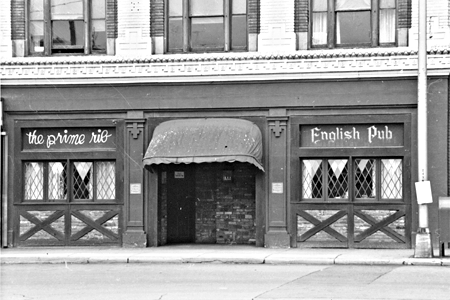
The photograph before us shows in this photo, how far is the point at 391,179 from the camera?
70.5 feet

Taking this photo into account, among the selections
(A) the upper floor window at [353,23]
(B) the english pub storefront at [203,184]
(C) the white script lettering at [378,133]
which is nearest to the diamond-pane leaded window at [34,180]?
(B) the english pub storefront at [203,184]

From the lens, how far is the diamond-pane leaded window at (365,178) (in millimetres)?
21578

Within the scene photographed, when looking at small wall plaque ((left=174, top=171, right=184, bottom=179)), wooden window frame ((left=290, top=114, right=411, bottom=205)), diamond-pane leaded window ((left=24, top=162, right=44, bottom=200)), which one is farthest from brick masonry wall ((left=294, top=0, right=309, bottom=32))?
diamond-pane leaded window ((left=24, top=162, right=44, bottom=200))

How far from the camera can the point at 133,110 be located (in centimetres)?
2239

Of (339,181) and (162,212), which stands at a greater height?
(339,181)

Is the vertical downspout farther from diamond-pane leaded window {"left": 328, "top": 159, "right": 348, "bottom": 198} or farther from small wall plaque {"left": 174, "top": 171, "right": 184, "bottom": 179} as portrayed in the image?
diamond-pane leaded window {"left": 328, "top": 159, "right": 348, "bottom": 198}

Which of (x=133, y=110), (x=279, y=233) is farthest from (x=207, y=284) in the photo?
(x=133, y=110)

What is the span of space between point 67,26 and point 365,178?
864 cm

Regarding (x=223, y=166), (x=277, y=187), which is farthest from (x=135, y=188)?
(x=277, y=187)

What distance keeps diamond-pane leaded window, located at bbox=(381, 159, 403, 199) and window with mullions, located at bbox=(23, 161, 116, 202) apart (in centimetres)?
687

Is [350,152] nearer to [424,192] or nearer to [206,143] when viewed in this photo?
[424,192]

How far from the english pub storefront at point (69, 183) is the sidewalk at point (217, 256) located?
522 mm

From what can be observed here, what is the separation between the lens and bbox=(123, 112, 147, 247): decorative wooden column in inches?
880

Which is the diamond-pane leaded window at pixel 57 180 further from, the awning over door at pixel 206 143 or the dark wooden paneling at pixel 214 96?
the awning over door at pixel 206 143
